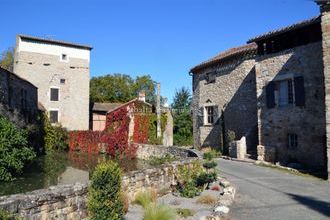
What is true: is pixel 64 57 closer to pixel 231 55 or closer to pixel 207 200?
pixel 231 55

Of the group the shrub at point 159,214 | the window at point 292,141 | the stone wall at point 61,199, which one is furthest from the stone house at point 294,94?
the shrub at point 159,214

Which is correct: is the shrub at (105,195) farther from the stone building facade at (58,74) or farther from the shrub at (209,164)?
the stone building facade at (58,74)

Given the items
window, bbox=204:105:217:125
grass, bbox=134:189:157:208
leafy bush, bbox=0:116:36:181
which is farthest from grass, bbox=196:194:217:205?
window, bbox=204:105:217:125

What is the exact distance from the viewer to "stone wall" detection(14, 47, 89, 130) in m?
36.9

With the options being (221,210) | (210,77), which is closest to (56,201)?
(221,210)

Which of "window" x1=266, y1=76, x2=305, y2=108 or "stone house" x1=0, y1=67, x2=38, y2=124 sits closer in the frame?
"window" x1=266, y1=76, x2=305, y2=108

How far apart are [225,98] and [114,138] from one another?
32.3ft

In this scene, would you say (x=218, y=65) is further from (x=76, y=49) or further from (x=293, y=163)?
(x=76, y=49)

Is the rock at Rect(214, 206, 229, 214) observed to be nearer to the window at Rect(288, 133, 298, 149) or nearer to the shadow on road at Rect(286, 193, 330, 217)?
the shadow on road at Rect(286, 193, 330, 217)

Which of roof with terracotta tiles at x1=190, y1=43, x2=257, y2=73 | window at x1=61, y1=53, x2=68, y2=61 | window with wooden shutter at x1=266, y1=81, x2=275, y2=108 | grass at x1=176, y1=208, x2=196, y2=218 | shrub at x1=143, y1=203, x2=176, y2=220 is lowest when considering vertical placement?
grass at x1=176, y1=208, x2=196, y2=218

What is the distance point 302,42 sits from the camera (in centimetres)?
1769

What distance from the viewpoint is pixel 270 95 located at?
62.9ft

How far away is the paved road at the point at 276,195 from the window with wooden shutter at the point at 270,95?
4.25m

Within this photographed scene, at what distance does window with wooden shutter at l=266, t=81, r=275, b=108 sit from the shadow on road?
8.66m
